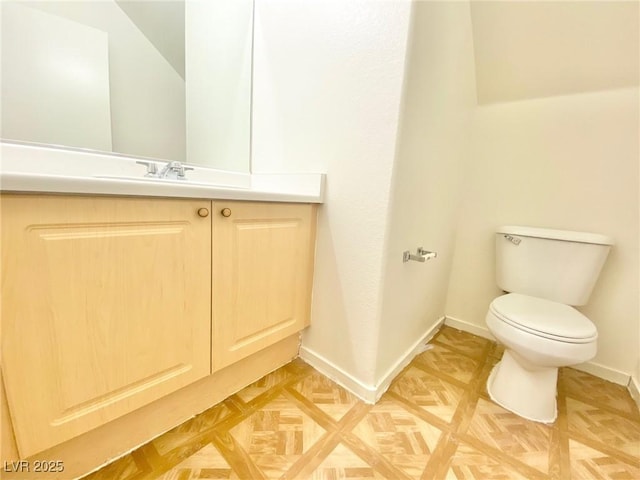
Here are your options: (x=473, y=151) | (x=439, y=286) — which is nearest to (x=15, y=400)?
(x=439, y=286)

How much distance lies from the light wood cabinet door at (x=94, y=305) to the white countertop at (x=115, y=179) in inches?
1.3

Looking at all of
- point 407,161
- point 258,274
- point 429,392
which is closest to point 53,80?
point 258,274

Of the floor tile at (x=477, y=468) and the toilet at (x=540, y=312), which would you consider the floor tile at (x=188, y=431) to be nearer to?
the floor tile at (x=477, y=468)

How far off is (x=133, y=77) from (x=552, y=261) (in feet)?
6.50

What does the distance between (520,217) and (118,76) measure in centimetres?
198

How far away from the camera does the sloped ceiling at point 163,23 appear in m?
1.08

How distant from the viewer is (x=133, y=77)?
1.09 meters

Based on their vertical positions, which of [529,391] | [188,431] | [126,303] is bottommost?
[188,431]

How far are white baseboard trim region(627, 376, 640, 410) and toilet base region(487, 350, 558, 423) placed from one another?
0.42 meters

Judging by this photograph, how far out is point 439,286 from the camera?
5.28 feet

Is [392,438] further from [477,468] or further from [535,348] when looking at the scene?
[535,348]

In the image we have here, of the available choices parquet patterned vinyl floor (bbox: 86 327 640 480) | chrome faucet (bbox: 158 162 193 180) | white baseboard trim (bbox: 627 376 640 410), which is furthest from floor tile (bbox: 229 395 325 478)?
white baseboard trim (bbox: 627 376 640 410)

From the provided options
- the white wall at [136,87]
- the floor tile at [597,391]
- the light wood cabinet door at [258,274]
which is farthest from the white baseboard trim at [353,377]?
the white wall at [136,87]

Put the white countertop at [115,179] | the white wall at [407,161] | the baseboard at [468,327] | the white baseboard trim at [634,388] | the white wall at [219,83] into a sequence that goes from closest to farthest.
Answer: the white countertop at [115,179]
the white wall at [407,161]
the white baseboard trim at [634,388]
the white wall at [219,83]
the baseboard at [468,327]
